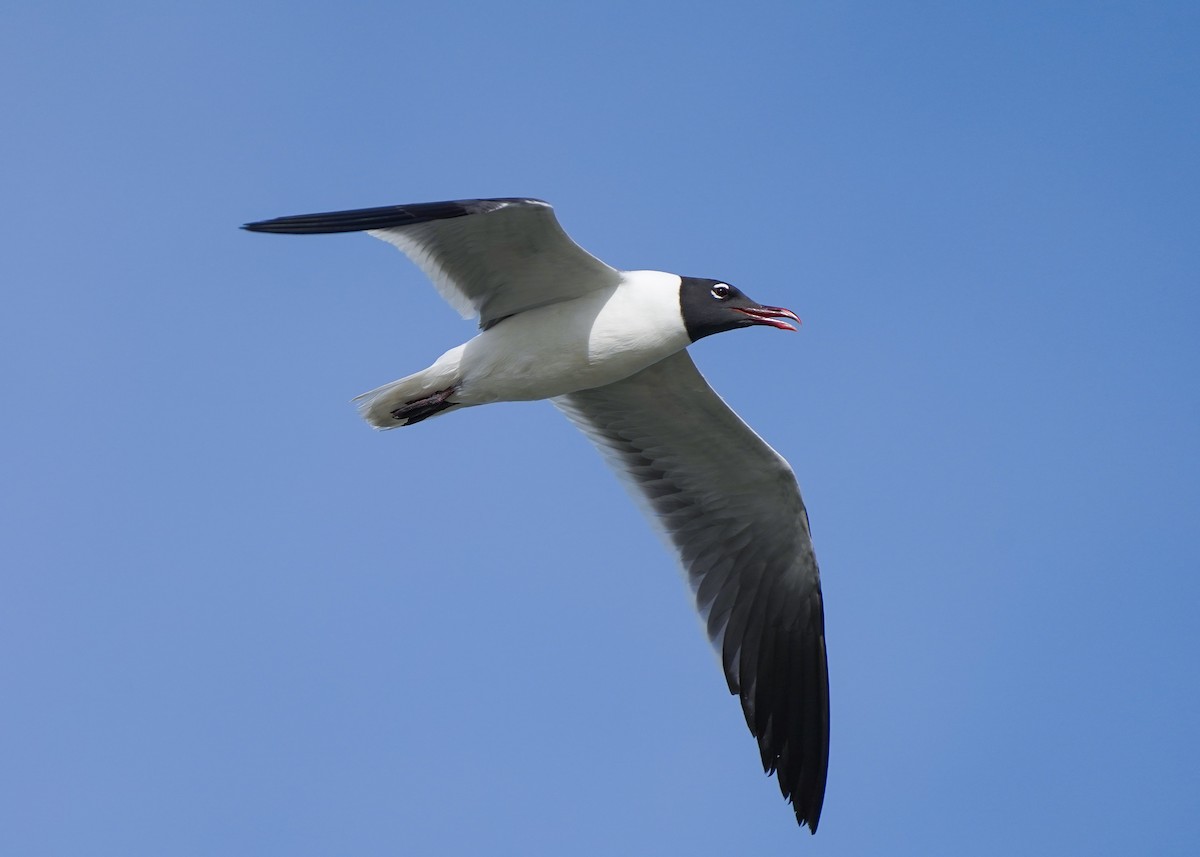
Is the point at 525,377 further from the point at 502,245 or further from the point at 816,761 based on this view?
the point at 816,761

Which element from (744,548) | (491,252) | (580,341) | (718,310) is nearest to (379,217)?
(491,252)

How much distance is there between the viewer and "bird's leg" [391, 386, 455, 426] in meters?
8.29

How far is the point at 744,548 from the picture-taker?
949 centimetres

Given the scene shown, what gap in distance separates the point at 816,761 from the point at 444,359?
3667 millimetres

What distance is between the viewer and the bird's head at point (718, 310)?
815cm

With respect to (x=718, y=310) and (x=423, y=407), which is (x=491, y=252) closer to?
(x=423, y=407)

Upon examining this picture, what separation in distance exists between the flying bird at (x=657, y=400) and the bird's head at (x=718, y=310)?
0.03 ft

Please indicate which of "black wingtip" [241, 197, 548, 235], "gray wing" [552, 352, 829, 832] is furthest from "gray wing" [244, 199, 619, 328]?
"gray wing" [552, 352, 829, 832]

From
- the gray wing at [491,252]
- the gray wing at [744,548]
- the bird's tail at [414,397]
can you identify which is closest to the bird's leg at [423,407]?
the bird's tail at [414,397]

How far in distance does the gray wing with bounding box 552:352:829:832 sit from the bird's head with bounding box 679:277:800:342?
3.14ft

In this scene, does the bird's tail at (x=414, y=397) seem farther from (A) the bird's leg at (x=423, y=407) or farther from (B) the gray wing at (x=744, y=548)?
(B) the gray wing at (x=744, y=548)

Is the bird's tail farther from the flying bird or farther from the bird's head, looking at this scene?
the bird's head

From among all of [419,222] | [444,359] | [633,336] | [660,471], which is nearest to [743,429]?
[660,471]

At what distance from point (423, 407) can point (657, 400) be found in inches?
64.5
